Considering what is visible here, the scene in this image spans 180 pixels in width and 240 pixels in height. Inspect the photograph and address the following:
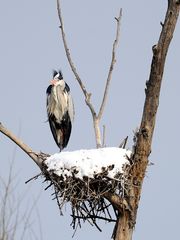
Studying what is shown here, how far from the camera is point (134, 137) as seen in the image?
638 cm

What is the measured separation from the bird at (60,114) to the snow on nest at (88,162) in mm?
4293

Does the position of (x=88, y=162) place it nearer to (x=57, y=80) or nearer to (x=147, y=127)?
(x=147, y=127)

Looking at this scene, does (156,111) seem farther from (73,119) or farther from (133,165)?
(73,119)

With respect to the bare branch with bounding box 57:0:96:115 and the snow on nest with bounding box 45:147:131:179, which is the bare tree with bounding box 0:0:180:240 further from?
the bare branch with bounding box 57:0:96:115

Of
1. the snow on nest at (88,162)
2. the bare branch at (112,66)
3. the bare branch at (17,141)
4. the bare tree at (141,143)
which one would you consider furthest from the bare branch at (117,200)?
the bare branch at (112,66)

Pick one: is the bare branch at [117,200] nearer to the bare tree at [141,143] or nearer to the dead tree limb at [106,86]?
the bare tree at [141,143]

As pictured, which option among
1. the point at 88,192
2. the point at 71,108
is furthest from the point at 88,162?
the point at 71,108

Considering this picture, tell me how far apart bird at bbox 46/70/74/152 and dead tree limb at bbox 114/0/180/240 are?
478 cm

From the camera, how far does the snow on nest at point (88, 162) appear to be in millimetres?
6254

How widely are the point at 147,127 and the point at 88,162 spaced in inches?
27.2

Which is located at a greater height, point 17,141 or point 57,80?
point 57,80

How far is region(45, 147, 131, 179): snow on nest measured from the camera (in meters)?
6.25

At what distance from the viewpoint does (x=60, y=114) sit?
11.0m

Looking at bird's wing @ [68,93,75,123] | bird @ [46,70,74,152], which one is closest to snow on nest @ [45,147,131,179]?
bird @ [46,70,74,152]
